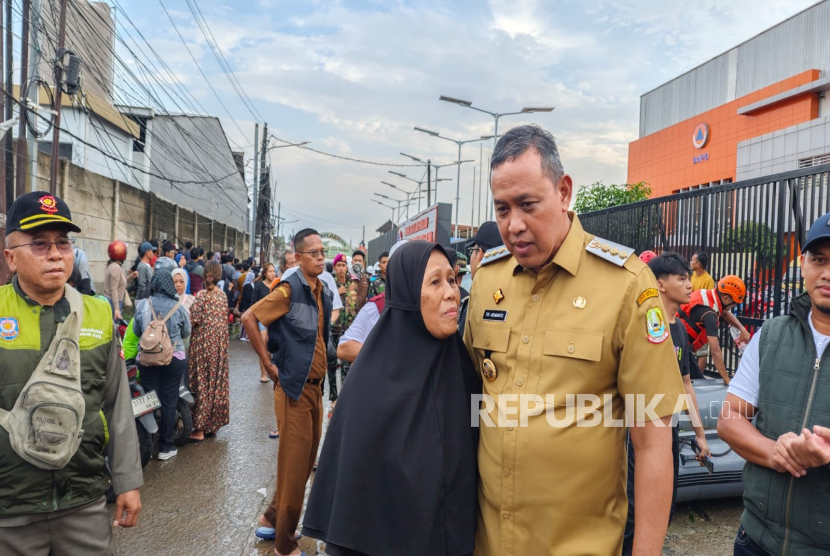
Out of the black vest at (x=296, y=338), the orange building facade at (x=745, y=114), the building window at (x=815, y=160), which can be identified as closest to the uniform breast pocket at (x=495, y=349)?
the black vest at (x=296, y=338)

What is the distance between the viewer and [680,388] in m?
1.69

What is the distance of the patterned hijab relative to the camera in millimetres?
5730

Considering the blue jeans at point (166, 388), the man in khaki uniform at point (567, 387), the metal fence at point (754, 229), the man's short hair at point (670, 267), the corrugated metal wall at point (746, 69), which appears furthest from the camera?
the corrugated metal wall at point (746, 69)

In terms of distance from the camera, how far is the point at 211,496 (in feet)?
15.9

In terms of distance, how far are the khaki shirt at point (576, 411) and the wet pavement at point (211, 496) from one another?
2766 millimetres

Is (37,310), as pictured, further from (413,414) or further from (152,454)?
(152,454)

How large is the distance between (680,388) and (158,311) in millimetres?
5155

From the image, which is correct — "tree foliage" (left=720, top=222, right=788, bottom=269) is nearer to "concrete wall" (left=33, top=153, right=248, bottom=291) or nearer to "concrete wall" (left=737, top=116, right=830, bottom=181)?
"concrete wall" (left=33, top=153, right=248, bottom=291)

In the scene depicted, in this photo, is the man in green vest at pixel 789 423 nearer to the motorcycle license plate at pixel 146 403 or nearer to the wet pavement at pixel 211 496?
the wet pavement at pixel 211 496

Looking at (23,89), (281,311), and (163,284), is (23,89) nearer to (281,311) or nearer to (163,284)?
(163,284)

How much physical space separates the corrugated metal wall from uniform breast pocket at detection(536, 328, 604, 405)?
119ft

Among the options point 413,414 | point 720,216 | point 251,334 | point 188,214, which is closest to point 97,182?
point 188,214

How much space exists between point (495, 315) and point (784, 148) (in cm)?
3131

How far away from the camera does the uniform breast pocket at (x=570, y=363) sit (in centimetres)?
174
